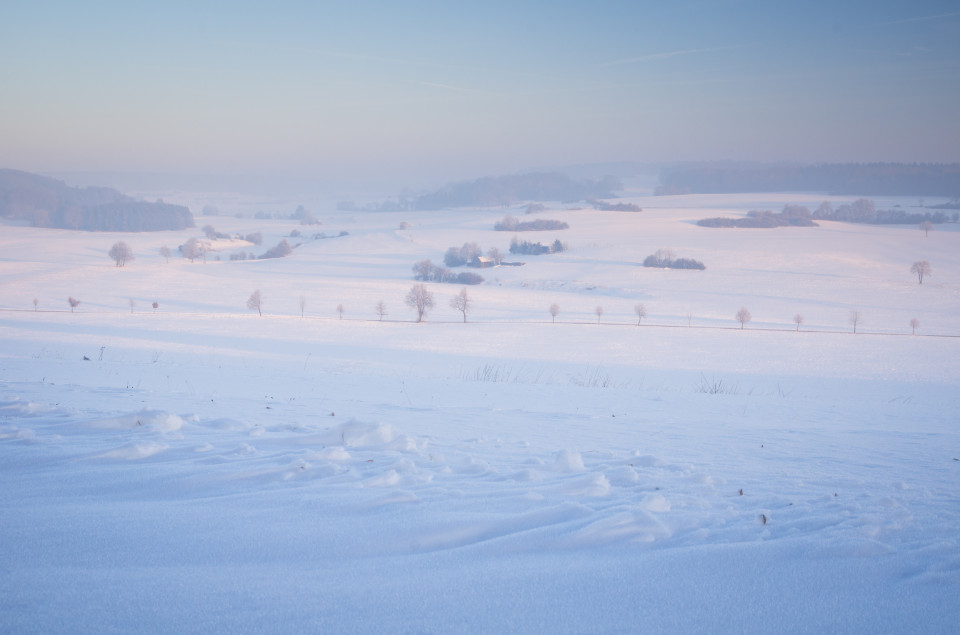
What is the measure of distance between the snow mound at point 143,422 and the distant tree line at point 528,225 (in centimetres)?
9660

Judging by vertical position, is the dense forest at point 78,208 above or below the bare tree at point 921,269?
above

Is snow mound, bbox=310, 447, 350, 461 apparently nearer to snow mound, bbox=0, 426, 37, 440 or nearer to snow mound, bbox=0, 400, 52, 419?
snow mound, bbox=0, 426, 37, 440

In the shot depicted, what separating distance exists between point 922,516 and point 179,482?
484 centimetres

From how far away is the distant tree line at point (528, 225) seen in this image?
10094cm

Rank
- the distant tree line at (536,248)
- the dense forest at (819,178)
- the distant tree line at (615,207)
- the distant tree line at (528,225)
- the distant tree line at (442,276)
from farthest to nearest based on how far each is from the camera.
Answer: the distant tree line at (615,207), the dense forest at (819,178), the distant tree line at (528,225), the distant tree line at (536,248), the distant tree line at (442,276)

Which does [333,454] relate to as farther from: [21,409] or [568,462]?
[21,409]

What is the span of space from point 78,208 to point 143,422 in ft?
274

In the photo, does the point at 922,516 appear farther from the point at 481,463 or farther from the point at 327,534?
the point at 327,534

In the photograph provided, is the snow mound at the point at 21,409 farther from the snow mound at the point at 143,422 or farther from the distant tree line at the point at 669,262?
the distant tree line at the point at 669,262

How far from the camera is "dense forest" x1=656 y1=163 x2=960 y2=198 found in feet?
343

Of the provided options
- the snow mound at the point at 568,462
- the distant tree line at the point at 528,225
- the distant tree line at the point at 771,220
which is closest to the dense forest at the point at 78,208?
the distant tree line at the point at 528,225

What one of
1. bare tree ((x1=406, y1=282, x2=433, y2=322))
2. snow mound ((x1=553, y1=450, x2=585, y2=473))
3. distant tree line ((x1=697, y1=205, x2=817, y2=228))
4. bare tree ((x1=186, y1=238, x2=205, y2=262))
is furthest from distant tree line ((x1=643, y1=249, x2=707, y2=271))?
snow mound ((x1=553, y1=450, x2=585, y2=473))

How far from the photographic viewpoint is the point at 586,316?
49.1 metres

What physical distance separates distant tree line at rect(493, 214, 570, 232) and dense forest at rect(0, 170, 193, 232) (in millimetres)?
56765
